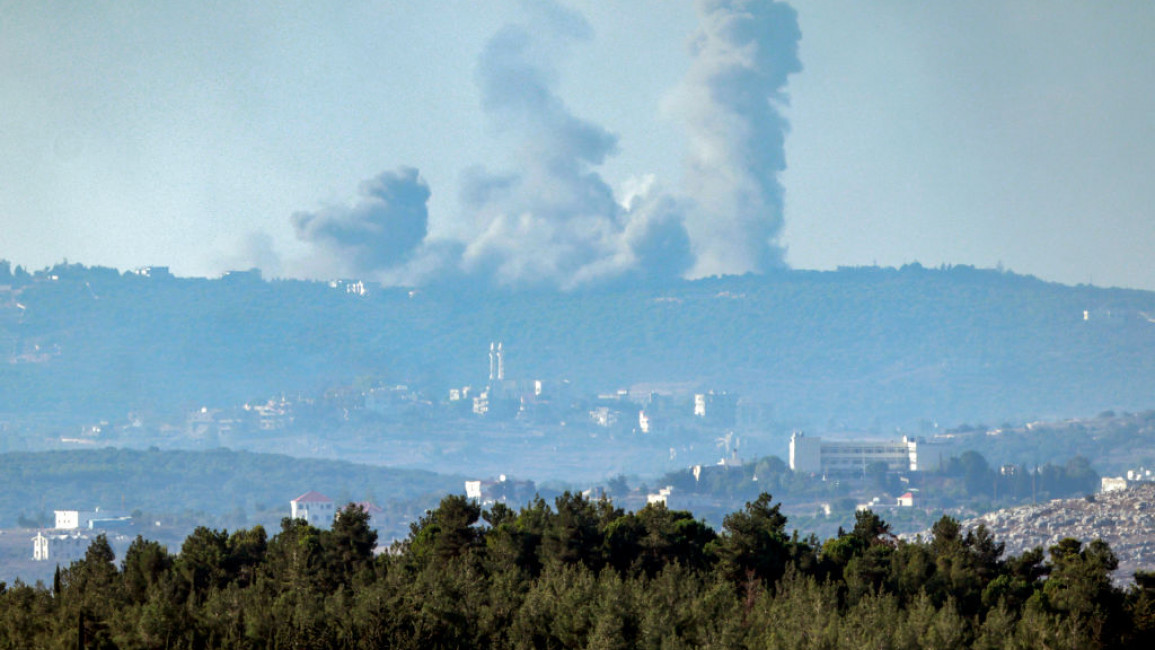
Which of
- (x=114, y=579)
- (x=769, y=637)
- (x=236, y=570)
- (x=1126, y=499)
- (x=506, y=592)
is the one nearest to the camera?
(x=769, y=637)

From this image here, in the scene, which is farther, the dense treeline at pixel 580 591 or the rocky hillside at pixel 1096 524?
the rocky hillside at pixel 1096 524

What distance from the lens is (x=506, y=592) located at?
4791 centimetres

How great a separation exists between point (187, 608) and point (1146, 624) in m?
26.3

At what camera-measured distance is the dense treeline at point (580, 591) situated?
1634 inches

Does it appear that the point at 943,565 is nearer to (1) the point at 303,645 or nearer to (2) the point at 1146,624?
(2) the point at 1146,624

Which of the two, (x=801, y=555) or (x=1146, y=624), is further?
(x=801, y=555)

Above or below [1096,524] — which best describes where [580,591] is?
above

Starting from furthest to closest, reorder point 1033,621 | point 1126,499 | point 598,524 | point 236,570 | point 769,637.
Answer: point 1126,499
point 598,524
point 236,570
point 1033,621
point 769,637

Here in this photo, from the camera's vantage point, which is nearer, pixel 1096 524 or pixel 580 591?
pixel 580 591

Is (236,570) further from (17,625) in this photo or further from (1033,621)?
(1033,621)

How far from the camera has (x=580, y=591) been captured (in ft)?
147

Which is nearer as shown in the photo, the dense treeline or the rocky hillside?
the dense treeline

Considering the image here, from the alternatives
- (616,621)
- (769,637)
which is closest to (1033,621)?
(769,637)

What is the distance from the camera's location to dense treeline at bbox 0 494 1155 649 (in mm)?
41500
